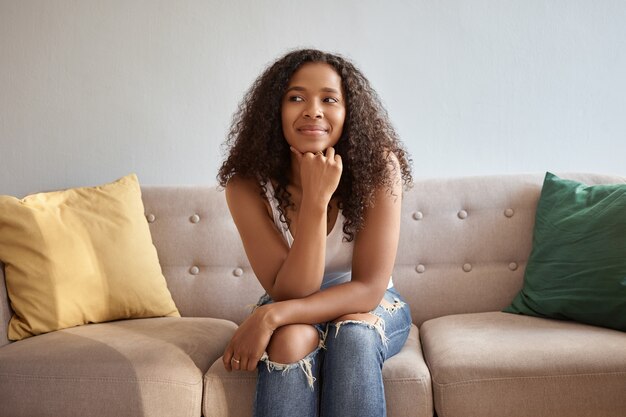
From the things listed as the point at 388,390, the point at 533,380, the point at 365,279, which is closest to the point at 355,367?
the point at 388,390

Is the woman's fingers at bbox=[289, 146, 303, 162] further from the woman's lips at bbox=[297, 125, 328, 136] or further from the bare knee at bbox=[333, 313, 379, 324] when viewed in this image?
the bare knee at bbox=[333, 313, 379, 324]

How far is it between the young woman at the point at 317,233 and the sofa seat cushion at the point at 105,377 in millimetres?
147

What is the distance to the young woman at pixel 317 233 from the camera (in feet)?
4.97

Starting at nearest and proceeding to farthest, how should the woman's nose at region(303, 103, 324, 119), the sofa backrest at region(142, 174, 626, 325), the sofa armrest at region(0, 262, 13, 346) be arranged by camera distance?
the woman's nose at region(303, 103, 324, 119) → the sofa armrest at region(0, 262, 13, 346) → the sofa backrest at region(142, 174, 626, 325)

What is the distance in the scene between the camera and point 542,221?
2.15 m

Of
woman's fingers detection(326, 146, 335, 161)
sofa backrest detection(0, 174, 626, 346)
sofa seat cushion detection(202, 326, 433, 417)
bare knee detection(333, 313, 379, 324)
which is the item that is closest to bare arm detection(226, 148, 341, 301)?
woman's fingers detection(326, 146, 335, 161)

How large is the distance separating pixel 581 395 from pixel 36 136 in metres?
2.10

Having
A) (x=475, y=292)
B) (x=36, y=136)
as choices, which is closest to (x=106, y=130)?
(x=36, y=136)

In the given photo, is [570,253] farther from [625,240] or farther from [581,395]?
[581,395]

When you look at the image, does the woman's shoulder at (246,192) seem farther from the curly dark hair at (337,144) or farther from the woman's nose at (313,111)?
the woman's nose at (313,111)

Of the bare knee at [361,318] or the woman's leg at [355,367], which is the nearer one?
the woman's leg at [355,367]

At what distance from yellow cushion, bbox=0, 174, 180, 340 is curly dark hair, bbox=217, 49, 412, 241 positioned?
471 millimetres

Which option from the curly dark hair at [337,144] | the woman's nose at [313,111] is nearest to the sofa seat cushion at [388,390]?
the curly dark hair at [337,144]

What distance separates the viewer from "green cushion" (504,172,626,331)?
189 cm
